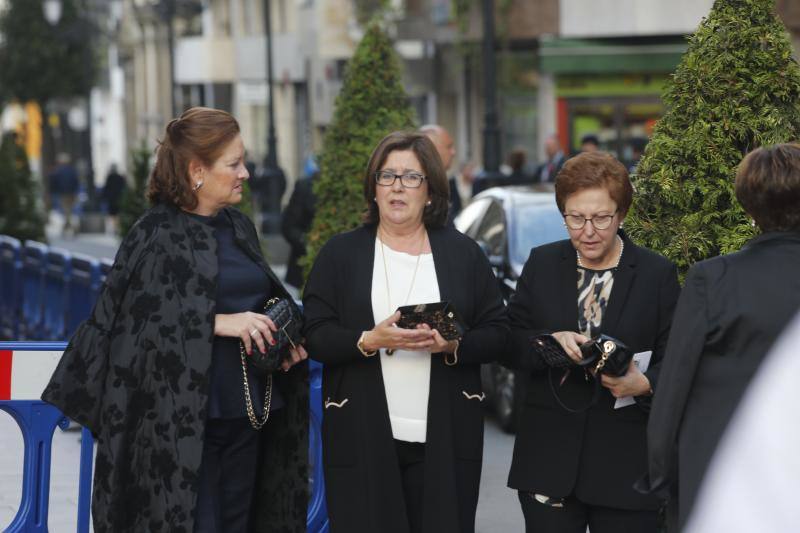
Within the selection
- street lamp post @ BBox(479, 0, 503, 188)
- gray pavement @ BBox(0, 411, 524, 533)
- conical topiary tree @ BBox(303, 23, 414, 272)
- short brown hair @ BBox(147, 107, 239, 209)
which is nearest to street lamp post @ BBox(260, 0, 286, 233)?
street lamp post @ BBox(479, 0, 503, 188)

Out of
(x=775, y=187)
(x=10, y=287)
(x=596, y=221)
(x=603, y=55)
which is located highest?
(x=603, y=55)

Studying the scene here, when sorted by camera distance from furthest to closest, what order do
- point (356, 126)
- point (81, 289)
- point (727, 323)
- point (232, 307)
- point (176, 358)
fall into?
point (81, 289) < point (356, 126) < point (232, 307) < point (176, 358) < point (727, 323)

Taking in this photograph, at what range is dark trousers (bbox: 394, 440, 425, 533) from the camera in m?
4.89

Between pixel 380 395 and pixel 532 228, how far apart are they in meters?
6.02

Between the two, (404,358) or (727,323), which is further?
(404,358)

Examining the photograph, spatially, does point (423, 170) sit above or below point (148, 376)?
above

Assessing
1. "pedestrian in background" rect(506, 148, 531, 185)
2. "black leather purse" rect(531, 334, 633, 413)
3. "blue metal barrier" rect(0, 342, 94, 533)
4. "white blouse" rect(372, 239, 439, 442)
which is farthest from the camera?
"pedestrian in background" rect(506, 148, 531, 185)

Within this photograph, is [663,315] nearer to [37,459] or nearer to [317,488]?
[317,488]

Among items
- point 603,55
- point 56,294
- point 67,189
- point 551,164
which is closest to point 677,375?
point 56,294

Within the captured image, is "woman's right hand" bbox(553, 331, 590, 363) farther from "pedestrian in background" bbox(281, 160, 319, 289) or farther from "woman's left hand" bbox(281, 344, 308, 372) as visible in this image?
"pedestrian in background" bbox(281, 160, 319, 289)

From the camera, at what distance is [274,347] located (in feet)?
16.2

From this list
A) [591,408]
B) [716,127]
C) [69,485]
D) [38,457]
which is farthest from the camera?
[69,485]

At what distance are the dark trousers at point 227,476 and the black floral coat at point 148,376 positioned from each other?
90 millimetres

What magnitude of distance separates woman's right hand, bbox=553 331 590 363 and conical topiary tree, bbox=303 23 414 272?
19.1 feet
